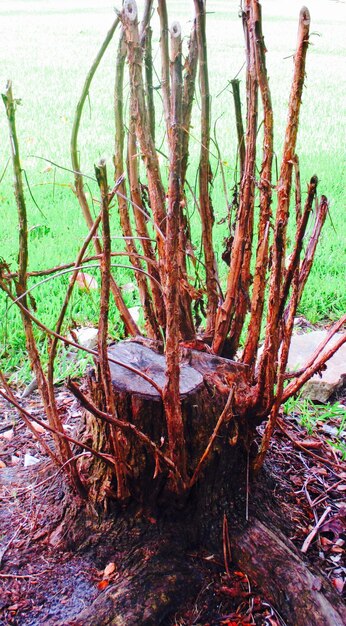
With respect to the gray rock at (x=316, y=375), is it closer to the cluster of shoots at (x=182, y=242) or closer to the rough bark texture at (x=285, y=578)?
the cluster of shoots at (x=182, y=242)

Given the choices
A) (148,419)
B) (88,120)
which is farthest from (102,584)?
(88,120)

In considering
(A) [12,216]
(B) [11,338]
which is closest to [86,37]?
(A) [12,216]

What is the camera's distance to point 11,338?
3.13 m

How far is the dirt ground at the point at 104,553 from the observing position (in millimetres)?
1689

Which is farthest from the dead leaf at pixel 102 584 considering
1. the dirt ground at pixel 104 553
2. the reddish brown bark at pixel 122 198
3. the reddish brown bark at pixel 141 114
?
the reddish brown bark at pixel 141 114

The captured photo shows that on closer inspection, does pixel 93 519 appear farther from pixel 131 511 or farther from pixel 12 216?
pixel 12 216

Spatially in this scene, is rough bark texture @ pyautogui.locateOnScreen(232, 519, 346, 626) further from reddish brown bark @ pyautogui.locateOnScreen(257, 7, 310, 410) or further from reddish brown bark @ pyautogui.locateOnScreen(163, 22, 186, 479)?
reddish brown bark @ pyautogui.locateOnScreen(257, 7, 310, 410)

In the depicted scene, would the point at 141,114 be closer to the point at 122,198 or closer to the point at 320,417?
the point at 122,198

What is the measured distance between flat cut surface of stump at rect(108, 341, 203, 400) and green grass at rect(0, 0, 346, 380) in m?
0.21

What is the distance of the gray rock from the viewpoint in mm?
2844

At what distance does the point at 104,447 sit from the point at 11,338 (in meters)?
1.45

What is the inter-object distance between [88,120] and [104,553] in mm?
5373

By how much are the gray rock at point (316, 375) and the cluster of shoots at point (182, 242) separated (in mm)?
732

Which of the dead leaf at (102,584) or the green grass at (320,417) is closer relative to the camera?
the dead leaf at (102,584)
